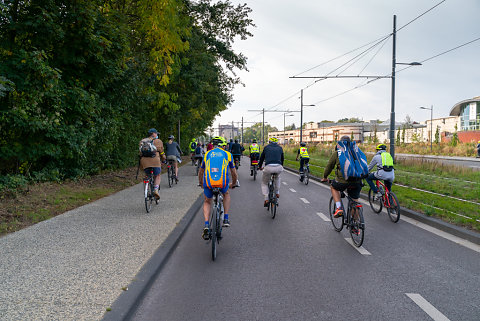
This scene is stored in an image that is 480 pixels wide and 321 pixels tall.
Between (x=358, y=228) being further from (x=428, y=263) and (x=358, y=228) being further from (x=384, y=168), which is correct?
(x=384, y=168)

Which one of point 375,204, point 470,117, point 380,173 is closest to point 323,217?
point 380,173

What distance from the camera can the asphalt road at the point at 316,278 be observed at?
336 cm

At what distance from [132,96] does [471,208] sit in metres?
11.3

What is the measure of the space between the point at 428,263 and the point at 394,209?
2.73m

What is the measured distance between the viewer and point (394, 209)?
737 centimetres

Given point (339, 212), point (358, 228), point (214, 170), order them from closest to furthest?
point (214, 170) → point (358, 228) → point (339, 212)

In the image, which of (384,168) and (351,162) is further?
(384,168)

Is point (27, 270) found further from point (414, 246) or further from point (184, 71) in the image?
point (184, 71)

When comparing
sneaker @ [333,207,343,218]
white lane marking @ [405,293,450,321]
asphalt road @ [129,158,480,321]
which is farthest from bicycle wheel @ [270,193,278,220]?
white lane marking @ [405,293,450,321]

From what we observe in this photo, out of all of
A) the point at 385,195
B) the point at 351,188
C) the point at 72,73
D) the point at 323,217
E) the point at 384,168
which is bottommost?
the point at 323,217

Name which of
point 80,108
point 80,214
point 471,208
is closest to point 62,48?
point 80,108

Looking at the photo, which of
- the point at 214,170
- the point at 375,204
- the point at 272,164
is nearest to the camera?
the point at 214,170

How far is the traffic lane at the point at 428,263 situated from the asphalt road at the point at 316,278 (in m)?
0.01

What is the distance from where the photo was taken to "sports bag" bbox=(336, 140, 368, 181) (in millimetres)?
5602
